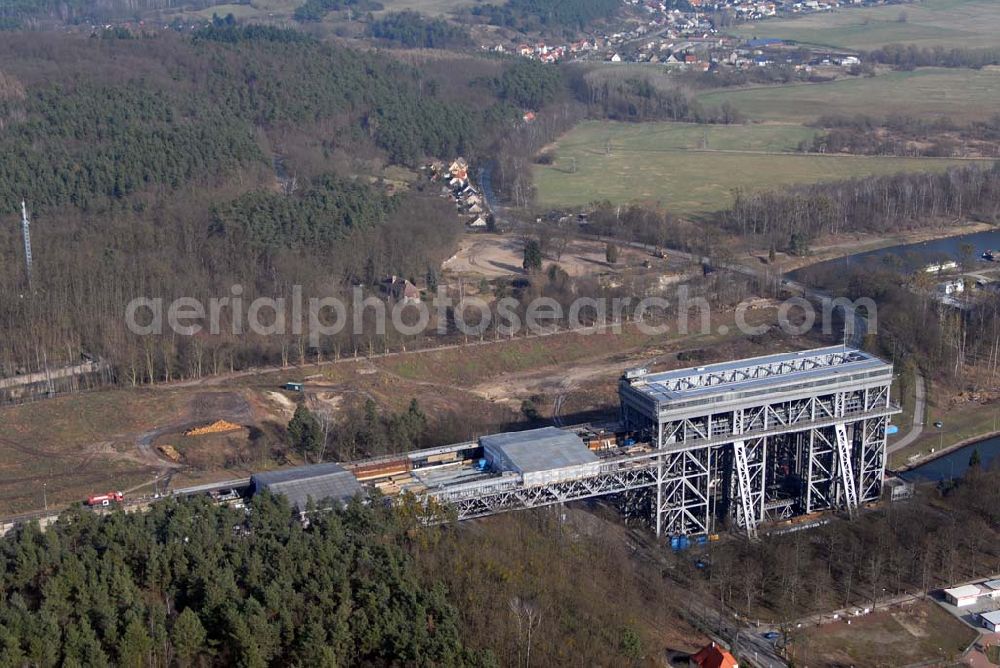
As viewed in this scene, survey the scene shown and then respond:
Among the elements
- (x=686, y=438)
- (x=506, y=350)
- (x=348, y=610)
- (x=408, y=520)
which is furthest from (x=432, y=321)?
(x=348, y=610)

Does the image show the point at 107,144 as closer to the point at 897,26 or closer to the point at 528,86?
the point at 528,86

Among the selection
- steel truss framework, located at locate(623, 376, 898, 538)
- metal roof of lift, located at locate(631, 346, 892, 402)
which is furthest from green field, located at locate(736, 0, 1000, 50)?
steel truss framework, located at locate(623, 376, 898, 538)

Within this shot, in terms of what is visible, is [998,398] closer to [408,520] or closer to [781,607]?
[781,607]

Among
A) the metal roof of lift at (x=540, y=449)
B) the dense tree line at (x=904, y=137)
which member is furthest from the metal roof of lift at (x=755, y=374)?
the dense tree line at (x=904, y=137)

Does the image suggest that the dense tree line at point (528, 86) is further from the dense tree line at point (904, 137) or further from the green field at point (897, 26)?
the green field at point (897, 26)

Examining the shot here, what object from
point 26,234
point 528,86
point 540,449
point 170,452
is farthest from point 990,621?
point 528,86

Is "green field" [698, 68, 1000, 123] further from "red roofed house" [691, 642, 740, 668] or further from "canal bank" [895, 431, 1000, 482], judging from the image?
"red roofed house" [691, 642, 740, 668]
